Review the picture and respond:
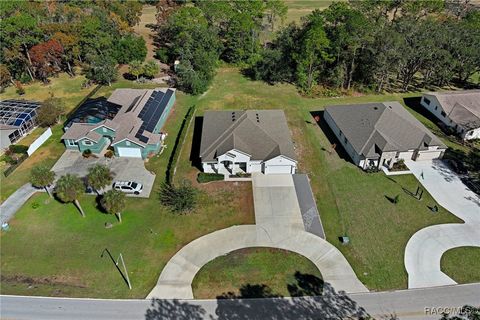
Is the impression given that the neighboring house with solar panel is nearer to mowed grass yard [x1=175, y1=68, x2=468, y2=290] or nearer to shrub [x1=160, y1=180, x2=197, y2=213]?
mowed grass yard [x1=175, y1=68, x2=468, y2=290]

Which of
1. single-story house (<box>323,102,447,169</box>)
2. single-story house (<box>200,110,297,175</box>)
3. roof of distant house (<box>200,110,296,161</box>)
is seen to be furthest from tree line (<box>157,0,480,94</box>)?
single-story house (<box>200,110,297,175</box>)

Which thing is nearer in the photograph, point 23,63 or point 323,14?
point 323,14

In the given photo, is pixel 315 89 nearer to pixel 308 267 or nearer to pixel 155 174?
pixel 155 174

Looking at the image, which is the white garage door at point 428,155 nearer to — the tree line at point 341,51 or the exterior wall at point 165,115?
the tree line at point 341,51

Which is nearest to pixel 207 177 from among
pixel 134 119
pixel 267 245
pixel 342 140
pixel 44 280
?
pixel 267 245

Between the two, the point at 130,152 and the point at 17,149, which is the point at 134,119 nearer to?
the point at 130,152

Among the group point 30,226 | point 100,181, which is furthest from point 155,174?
point 30,226
